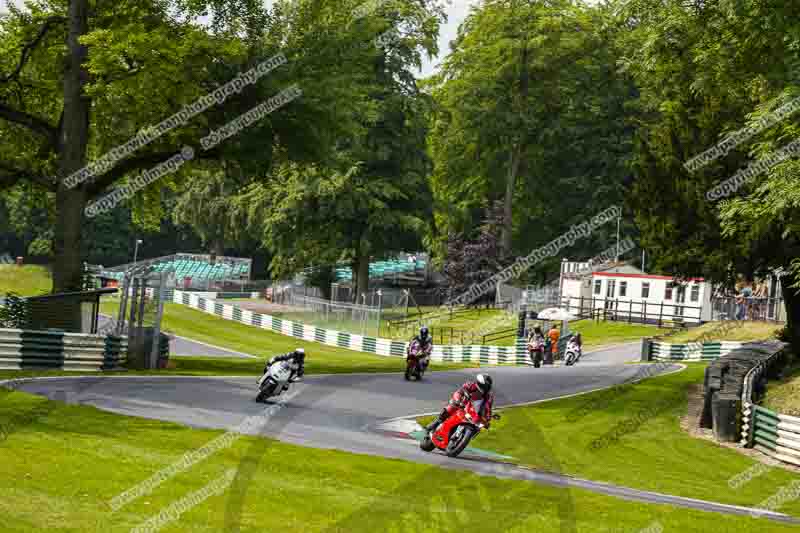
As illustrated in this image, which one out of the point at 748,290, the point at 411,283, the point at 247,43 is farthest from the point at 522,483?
the point at 411,283

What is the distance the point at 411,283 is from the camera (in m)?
85.2

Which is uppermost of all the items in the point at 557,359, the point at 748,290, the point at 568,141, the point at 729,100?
the point at 568,141

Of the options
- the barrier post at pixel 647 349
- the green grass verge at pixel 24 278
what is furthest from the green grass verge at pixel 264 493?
the green grass verge at pixel 24 278

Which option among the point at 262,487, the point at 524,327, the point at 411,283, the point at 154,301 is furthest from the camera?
the point at 411,283

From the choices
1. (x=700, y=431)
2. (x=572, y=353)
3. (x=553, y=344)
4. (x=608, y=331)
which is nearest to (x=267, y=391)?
(x=700, y=431)

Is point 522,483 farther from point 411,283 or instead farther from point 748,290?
point 411,283

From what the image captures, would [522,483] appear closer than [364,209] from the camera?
Yes

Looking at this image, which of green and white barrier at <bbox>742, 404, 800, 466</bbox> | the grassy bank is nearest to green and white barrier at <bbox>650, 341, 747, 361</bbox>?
the grassy bank

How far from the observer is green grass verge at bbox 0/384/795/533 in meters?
9.55

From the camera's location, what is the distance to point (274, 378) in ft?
67.3

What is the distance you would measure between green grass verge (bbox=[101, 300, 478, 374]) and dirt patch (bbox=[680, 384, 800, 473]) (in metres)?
10.2

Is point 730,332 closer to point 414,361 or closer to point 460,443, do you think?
point 414,361

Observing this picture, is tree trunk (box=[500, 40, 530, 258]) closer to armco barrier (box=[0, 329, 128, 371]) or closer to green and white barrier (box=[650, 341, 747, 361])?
green and white barrier (box=[650, 341, 747, 361])

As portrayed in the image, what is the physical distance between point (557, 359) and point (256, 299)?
3416 centimetres
